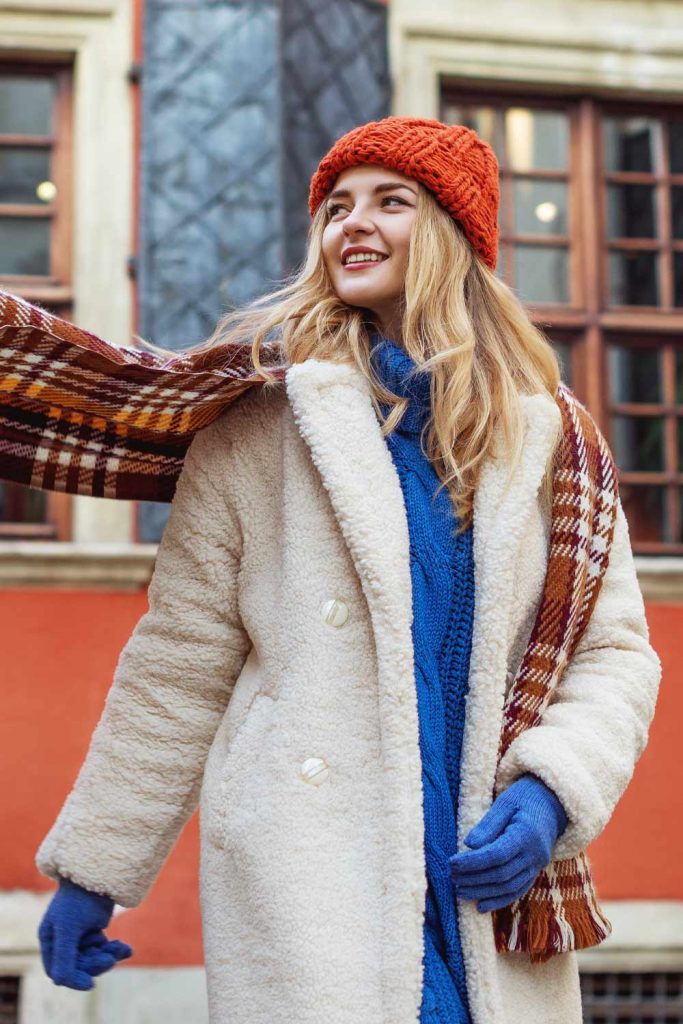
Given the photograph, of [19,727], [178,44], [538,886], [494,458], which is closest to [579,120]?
[178,44]

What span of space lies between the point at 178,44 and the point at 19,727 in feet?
7.39

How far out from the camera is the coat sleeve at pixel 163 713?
226cm

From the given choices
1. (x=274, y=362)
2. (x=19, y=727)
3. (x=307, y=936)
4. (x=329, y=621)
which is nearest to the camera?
(x=307, y=936)

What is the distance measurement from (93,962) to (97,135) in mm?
3154

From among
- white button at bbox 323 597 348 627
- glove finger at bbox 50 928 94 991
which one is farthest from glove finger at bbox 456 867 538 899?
glove finger at bbox 50 928 94 991

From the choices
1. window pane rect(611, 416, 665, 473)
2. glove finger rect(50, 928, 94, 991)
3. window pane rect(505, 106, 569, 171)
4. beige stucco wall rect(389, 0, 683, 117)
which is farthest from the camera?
window pane rect(505, 106, 569, 171)

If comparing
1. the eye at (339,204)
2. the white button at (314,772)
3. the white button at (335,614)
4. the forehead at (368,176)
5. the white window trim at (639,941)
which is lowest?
the white window trim at (639,941)

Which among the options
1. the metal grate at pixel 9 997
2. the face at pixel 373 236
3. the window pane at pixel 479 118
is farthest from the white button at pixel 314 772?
the window pane at pixel 479 118

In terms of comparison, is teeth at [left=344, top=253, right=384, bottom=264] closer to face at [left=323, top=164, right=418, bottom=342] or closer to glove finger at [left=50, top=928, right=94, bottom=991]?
face at [left=323, top=164, right=418, bottom=342]

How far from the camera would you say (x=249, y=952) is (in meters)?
2.03

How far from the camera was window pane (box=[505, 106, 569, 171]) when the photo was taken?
16.6 feet

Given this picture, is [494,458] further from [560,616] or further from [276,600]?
[276,600]

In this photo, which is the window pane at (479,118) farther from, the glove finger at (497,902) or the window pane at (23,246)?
the glove finger at (497,902)

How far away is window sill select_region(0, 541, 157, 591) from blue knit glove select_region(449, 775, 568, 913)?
2.51 meters
